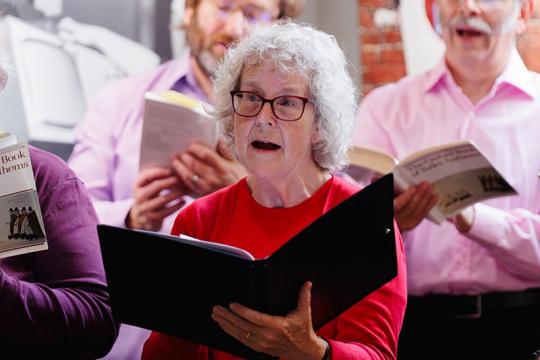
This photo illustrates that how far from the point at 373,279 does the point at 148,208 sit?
4.63ft

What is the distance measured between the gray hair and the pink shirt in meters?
1.15

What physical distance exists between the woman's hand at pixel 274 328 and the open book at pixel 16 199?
1.65 ft

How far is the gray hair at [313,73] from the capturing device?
187 centimetres

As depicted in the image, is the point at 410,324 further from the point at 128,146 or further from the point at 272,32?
the point at 272,32

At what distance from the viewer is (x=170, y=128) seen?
2.71m

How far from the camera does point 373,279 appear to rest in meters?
1.72

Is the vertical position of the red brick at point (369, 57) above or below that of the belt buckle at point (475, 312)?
above

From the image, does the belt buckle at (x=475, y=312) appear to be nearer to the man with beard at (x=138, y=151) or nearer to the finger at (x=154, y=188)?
the man with beard at (x=138, y=151)

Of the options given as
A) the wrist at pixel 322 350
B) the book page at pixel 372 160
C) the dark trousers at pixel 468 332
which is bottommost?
the dark trousers at pixel 468 332

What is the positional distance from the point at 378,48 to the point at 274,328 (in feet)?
6.92

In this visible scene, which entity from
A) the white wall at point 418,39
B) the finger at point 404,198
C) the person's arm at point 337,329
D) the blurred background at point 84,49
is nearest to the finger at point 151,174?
the blurred background at point 84,49

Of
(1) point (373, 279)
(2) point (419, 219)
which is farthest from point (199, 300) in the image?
(2) point (419, 219)

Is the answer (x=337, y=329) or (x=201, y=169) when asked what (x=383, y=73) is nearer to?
(x=201, y=169)

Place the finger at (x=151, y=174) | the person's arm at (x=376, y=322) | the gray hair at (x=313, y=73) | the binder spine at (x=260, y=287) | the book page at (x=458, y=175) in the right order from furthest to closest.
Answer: the finger at (x=151, y=174) < the book page at (x=458, y=175) < the gray hair at (x=313, y=73) < the person's arm at (x=376, y=322) < the binder spine at (x=260, y=287)
